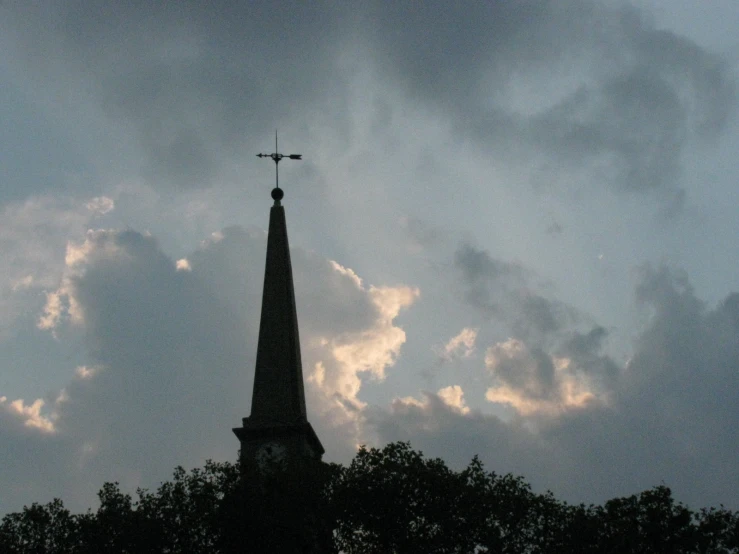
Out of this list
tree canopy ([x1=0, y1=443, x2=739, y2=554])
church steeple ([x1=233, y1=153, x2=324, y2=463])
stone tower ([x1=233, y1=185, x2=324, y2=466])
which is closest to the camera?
tree canopy ([x1=0, y1=443, x2=739, y2=554])

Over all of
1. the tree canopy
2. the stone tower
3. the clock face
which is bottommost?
the tree canopy

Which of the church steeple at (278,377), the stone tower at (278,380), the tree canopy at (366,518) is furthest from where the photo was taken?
the church steeple at (278,377)

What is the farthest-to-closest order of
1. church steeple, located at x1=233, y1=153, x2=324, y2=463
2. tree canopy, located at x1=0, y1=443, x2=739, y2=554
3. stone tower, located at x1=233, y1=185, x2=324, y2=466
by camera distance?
1. church steeple, located at x1=233, y1=153, x2=324, y2=463
2. stone tower, located at x1=233, y1=185, x2=324, y2=466
3. tree canopy, located at x1=0, y1=443, x2=739, y2=554

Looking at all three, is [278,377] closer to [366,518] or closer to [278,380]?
[278,380]

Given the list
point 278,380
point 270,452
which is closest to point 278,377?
point 278,380

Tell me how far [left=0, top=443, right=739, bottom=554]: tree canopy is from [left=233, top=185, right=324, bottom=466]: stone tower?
4.38 meters

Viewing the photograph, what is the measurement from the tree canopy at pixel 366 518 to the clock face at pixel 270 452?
12.7 ft

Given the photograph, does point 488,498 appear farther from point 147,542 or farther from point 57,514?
point 57,514

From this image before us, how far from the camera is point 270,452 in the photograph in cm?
5503

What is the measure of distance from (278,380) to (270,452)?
5.11 metres

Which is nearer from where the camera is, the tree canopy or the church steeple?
the tree canopy

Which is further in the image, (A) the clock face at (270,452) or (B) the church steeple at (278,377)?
(B) the church steeple at (278,377)

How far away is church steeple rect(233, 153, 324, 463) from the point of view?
55938 mm

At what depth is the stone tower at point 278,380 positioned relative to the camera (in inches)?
2197
